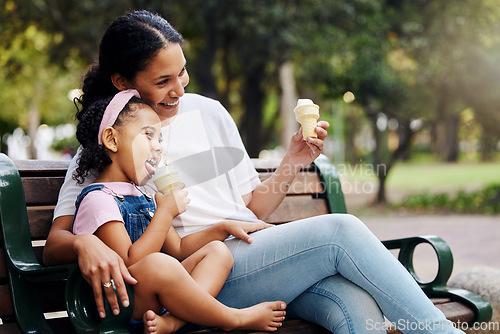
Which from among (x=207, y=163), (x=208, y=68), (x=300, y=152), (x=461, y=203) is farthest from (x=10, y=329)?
(x=461, y=203)

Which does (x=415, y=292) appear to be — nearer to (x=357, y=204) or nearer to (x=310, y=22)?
(x=310, y=22)

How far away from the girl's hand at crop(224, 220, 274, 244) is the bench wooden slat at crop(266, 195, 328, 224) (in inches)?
21.9

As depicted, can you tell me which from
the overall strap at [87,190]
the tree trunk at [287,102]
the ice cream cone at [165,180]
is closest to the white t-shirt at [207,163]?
the overall strap at [87,190]

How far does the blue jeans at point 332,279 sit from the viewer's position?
6.64 feet

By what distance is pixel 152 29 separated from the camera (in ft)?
7.93

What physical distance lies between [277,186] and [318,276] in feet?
1.87

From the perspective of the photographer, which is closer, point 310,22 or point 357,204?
point 310,22

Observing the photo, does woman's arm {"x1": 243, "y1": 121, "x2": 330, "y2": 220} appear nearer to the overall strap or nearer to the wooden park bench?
the wooden park bench

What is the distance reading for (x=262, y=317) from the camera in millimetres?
2072

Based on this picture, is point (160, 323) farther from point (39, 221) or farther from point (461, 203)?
point (461, 203)

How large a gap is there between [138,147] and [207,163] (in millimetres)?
479

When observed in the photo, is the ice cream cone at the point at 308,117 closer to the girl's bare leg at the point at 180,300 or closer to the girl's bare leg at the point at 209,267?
the girl's bare leg at the point at 209,267

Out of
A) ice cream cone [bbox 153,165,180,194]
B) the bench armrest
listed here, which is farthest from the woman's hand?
the bench armrest

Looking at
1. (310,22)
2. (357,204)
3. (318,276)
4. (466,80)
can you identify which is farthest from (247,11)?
(318,276)
